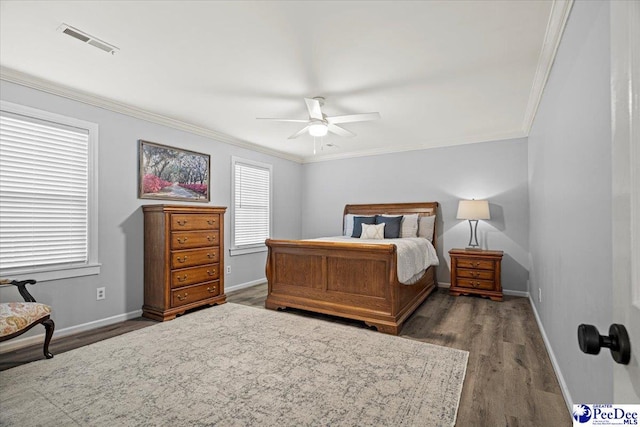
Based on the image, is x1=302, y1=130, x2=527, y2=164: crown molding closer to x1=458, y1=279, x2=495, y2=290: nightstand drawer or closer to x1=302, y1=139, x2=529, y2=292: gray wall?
x1=302, y1=139, x2=529, y2=292: gray wall

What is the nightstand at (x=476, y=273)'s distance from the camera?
14.1 ft

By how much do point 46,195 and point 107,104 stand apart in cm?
117

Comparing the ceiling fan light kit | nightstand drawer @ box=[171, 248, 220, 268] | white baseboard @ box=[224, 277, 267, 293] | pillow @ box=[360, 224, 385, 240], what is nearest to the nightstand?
pillow @ box=[360, 224, 385, 240]

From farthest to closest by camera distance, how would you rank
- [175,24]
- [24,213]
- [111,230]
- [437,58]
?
[111,230] < [24,213] < [437,58] < [175,24]

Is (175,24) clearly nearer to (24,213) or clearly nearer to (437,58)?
Answer: (437,58)

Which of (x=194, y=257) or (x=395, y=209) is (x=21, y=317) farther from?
(x=395, y=209)

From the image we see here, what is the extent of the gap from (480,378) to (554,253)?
111cm

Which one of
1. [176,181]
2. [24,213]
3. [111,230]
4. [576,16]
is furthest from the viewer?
[176,181]

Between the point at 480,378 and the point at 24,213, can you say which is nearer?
the point at 480,378

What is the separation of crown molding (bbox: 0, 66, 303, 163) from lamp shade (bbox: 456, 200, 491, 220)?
366 centimetres

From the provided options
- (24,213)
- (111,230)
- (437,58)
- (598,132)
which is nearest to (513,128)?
(437,58)

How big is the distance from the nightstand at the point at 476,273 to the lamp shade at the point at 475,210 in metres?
0.51

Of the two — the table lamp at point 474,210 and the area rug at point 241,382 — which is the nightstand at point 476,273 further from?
the area rug at point 241,382

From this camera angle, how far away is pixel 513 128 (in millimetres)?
4508
